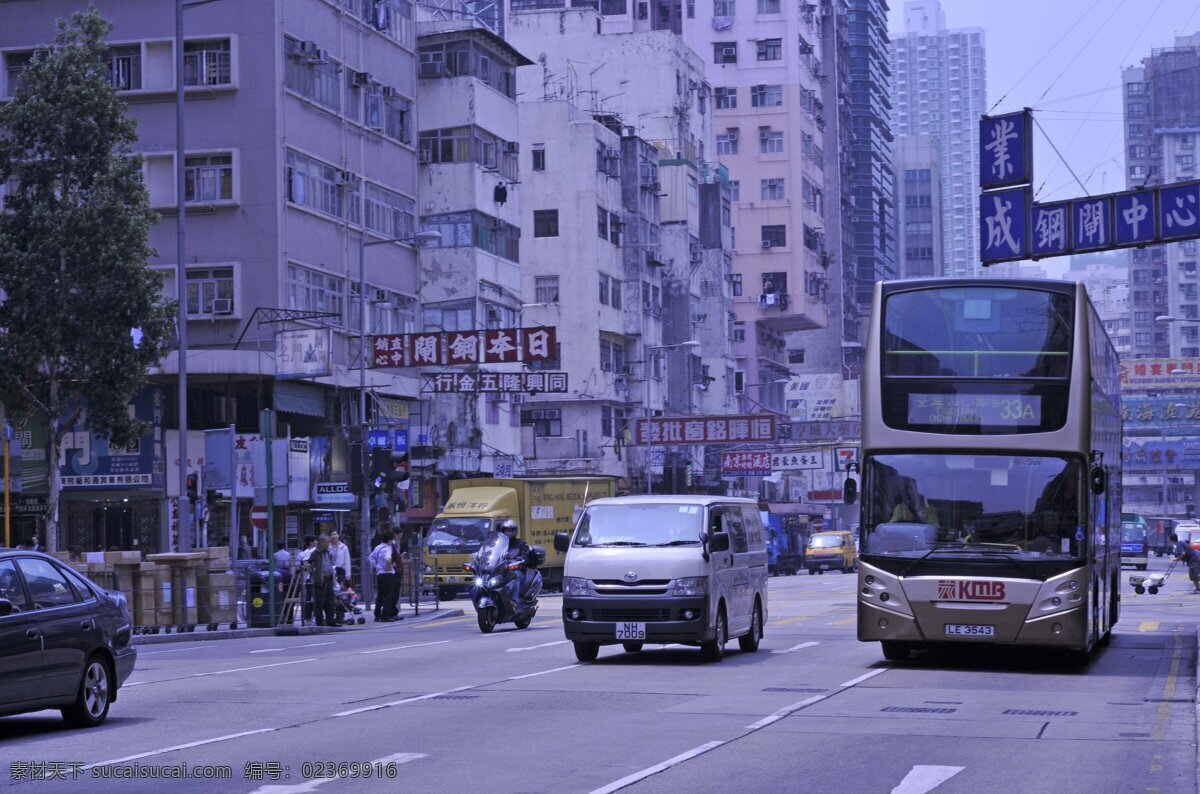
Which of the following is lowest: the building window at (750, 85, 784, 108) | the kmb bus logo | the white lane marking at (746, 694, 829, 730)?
the white lane marking at (746, 694, 829, 730)

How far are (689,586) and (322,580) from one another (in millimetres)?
13934

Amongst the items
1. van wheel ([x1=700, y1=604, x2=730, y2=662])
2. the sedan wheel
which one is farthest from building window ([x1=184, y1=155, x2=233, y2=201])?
the sedan wheel

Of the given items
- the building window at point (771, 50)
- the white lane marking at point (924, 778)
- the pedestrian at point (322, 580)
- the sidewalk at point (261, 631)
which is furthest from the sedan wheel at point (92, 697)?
the building window at point (771, 50)

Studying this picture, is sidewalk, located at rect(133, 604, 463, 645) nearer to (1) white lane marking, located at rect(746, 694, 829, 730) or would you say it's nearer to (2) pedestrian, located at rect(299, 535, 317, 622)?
(2) pedestrian, located at rect(299, 535, 317, 622)

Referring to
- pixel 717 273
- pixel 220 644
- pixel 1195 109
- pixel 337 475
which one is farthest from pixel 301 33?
pixel 1195 109

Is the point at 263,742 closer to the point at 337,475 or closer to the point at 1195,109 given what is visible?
the point at 337,475

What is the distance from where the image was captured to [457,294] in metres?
62.2

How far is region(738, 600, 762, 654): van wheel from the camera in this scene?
24.0 metres

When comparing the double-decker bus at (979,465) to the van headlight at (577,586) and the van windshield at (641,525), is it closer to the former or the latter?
the van windshield at (641,525)

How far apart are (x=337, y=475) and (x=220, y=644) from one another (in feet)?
78.4

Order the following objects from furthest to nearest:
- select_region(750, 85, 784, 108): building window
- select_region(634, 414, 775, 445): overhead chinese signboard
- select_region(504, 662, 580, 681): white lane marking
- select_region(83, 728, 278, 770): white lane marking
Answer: select_region(750, 85, 784, 108): building window, select_region(634, 414, 775, 445): overhead chinese signboard, select_region(504, 662, 580, 681): white lane marking, select_region(83, 728, 278, 770): white lane marking

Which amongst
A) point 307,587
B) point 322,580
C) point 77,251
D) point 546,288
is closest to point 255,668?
point 322,580

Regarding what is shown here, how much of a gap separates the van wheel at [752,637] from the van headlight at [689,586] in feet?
9.06

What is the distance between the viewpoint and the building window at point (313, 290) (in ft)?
162
